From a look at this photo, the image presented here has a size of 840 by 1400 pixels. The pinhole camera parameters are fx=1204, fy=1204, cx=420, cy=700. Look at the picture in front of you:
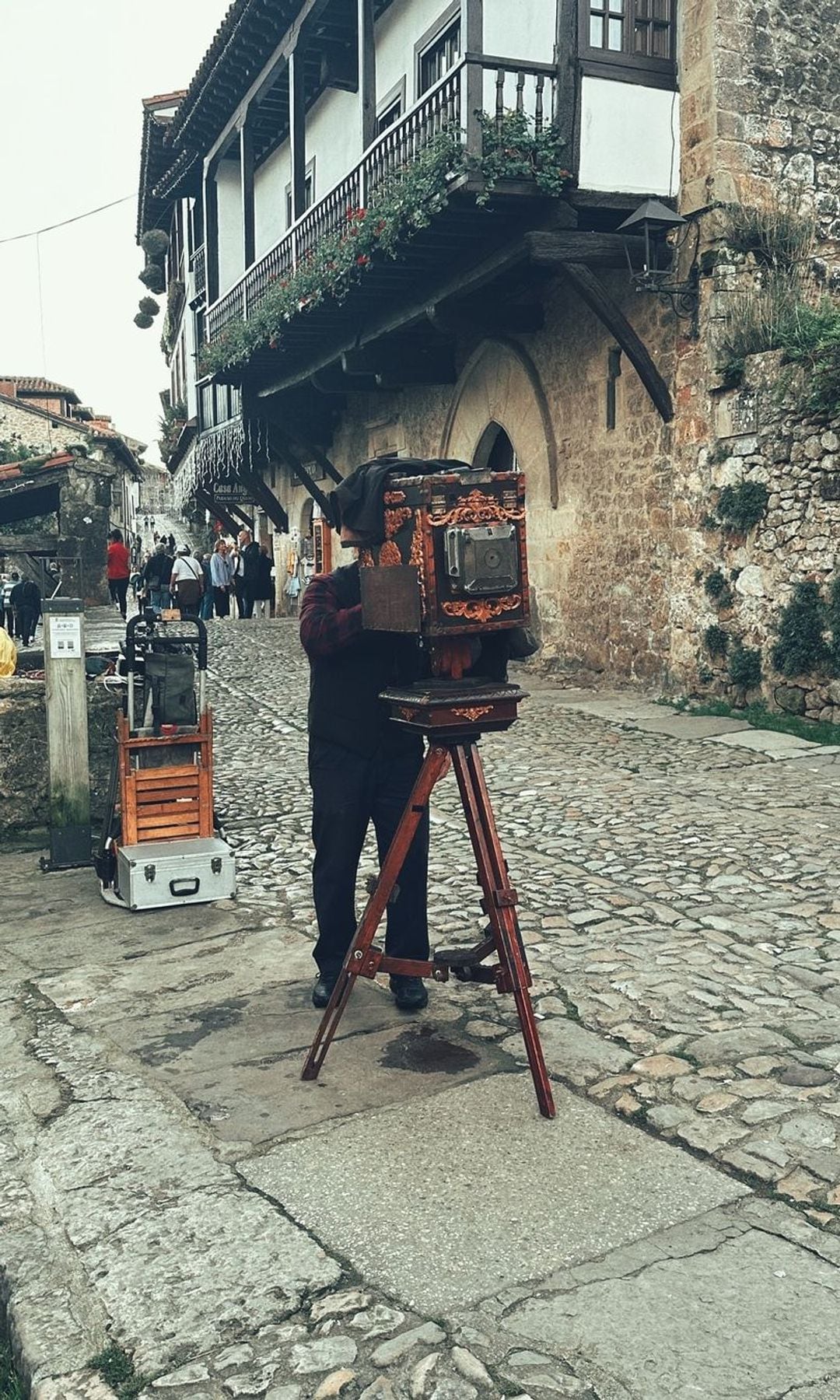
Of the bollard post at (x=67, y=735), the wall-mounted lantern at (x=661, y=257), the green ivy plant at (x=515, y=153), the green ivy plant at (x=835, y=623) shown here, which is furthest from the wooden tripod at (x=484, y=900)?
the wall-mounted lantern at (x=661, y=257)

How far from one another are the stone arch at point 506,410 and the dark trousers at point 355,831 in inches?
335

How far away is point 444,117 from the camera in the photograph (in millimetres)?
9312

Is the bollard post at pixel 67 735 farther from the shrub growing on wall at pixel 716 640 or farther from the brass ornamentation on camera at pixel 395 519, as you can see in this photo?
the shrub growing on wall at pixel 716 640

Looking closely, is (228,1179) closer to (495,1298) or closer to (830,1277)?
(495,1298)

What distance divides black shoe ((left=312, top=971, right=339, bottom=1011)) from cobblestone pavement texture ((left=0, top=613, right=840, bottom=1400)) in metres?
0.09

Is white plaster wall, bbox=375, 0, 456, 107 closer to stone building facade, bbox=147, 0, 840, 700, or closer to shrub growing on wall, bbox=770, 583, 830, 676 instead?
stone building facade, bbox=147, 0, 840, 700

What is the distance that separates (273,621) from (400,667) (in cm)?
1633

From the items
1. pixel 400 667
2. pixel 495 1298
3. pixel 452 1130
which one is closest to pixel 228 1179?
pixel 452 1130

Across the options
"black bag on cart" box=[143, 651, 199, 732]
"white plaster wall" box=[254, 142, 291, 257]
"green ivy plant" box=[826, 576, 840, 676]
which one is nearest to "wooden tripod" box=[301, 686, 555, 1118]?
"black bag on cart" box=[143, 651, 199, 732]

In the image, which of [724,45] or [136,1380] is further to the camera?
[724,45]

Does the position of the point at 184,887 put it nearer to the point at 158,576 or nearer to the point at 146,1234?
the point at 146,1234

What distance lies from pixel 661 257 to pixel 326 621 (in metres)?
7.42

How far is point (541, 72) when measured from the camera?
902 cm

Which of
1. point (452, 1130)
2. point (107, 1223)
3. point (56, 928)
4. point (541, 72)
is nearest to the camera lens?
point (107, 1223)
